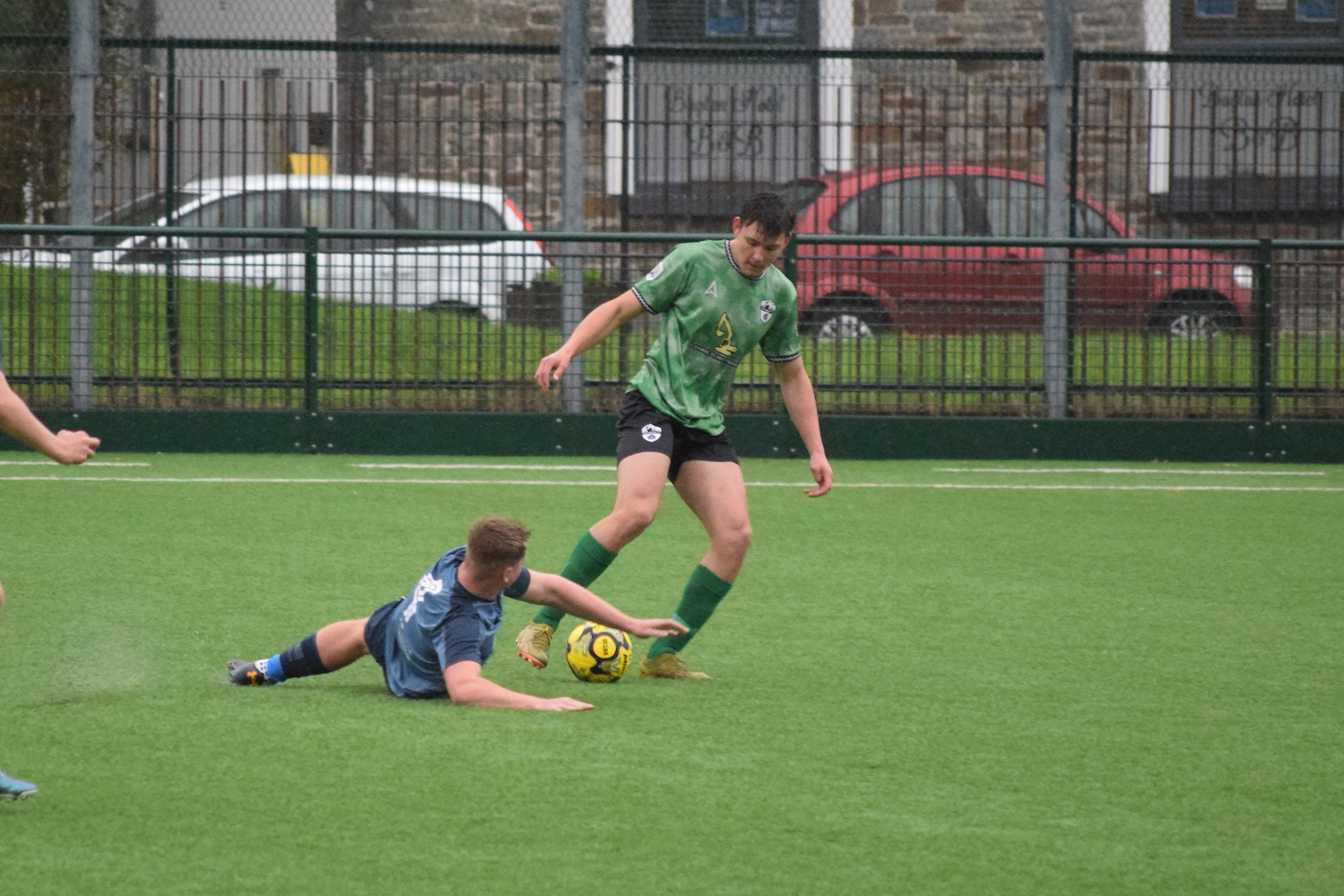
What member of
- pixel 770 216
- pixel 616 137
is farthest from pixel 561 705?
pixel 616 137

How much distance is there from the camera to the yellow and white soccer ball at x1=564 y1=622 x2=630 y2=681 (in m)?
5.43

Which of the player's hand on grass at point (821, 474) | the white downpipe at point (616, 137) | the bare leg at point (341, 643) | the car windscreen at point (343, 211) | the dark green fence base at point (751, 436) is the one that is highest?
the white downpipe at point (616, 137)

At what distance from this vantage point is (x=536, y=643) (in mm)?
5680

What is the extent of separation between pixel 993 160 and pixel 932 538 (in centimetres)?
604

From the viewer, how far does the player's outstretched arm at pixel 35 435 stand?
12.3 ft

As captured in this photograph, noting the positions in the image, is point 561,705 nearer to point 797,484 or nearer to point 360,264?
point 797,484

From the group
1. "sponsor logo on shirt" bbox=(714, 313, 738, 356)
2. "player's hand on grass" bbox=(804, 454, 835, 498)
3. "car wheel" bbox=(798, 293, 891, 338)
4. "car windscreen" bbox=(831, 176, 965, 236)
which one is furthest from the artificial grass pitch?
"car windscreen" bbox=(831, 176, 965, 236)

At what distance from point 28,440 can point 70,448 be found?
9 centimetres

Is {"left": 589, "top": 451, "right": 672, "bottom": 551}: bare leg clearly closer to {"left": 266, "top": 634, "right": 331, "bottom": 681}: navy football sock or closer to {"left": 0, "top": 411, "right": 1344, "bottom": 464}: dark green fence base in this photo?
{"left": 266, "top": 634, "right": 331, "bottom": 681}: navy football sock

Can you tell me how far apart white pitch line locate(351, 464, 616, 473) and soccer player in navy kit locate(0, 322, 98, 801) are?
23.7 feet

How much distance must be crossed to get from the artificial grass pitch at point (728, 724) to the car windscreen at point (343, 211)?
4337 millimetres

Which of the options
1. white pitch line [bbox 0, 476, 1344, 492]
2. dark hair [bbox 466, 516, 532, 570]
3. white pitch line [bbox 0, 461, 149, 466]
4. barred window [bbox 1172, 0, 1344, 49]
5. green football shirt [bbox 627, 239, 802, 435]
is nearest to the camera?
dark hair [bbox 466, 516, 532, 570]

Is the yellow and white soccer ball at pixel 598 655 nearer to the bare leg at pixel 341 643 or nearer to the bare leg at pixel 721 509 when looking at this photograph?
the bare leg at pixel 721 509

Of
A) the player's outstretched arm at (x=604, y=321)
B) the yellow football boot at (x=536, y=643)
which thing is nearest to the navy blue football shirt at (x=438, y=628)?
the yellow football boot at (x=536, y=643)
